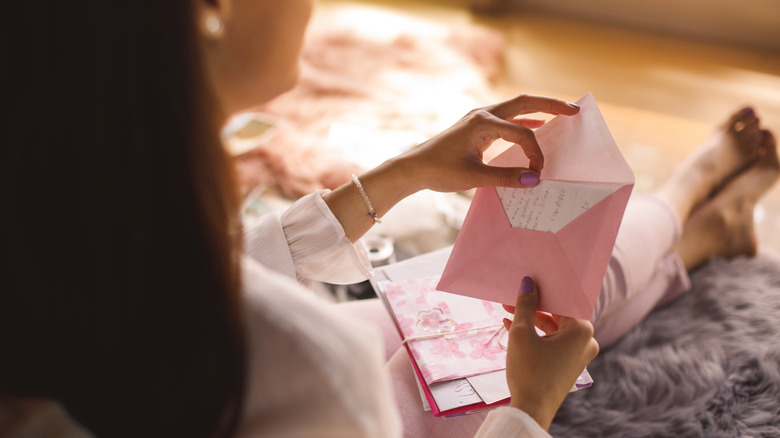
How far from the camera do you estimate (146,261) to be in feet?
1.23

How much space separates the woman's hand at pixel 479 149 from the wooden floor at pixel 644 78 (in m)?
1.06

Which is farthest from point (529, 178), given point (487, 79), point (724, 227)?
point (487, 79)

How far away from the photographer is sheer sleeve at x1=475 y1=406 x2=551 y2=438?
0.56 metres

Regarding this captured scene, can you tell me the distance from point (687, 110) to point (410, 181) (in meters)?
1.67

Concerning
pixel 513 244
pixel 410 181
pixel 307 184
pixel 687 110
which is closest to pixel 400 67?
pixel 307 184

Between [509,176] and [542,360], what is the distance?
22cm

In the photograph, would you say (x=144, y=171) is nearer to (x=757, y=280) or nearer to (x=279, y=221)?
(x=279, y=221)

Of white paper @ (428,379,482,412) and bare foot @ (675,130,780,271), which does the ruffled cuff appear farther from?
bare foot @ (675,130,780,271)

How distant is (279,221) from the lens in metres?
0.80

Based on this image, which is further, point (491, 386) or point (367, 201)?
point (367, 201)

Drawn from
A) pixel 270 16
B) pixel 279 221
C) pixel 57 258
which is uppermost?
pixel 270 16

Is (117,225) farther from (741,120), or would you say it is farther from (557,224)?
(741,120)

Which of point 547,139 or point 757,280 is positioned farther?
point 757,280

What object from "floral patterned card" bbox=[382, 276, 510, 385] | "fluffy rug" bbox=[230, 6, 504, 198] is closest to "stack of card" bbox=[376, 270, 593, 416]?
"floral patterned card" bbox=[382, 276, 510, 385]
